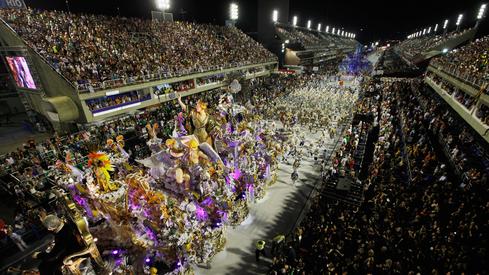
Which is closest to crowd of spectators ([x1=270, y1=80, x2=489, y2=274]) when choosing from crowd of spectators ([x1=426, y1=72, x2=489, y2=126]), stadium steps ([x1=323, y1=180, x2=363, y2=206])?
stadium steps ([x1=323, y1=180, x2=363, y2=206])

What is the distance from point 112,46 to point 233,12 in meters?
34.9

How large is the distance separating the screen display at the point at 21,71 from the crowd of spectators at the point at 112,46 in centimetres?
239

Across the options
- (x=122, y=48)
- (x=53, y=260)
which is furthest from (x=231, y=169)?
(x=122, y=48)

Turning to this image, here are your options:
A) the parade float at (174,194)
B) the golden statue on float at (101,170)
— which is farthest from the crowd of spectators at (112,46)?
the golden statue on float at (101,170)

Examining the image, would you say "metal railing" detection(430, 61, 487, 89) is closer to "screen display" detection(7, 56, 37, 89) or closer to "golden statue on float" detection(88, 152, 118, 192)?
"golden statue on float" detection(88, 152, 118, 192)

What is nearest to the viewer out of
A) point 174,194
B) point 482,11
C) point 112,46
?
point 174,194

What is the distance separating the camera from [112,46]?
25.6 metres

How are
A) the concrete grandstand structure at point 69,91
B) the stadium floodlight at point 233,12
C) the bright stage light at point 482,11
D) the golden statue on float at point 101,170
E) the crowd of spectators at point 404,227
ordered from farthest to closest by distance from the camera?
the stadium floodlight at point 233,12 → the bright stage light at point 482,11 → the concrete grandstand structure at point 69,91 → the golden statue on float at point 101,170 → the crowd of spectators at point 404,227

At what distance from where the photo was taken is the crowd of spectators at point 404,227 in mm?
8141

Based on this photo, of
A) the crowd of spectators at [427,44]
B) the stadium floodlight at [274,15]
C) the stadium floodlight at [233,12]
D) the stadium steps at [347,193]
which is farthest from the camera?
the stadium floodlight at [274,15]

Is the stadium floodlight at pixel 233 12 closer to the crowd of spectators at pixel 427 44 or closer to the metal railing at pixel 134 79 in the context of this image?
the metal railing at pixel 134 79

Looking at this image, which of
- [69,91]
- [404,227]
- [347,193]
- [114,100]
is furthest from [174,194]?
[114,100]

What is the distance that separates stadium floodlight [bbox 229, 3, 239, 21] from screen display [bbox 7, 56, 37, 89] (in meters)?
41.5

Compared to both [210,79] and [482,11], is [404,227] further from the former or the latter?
[482,11]
